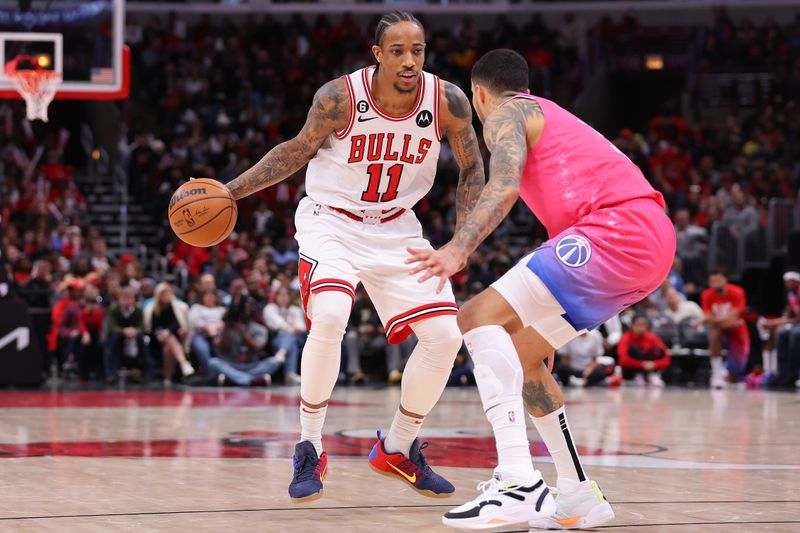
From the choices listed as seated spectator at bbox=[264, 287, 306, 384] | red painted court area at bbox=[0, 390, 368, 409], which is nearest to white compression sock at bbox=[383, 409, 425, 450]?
red painted court area at bbox=[0, 390, 368, 409]

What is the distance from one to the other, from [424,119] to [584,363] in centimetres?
1037

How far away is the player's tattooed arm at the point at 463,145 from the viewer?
592cm

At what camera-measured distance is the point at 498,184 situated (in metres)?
4.74

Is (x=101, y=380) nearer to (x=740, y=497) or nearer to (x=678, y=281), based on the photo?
(x=678, y=281)

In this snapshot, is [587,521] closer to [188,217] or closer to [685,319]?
[188,217]

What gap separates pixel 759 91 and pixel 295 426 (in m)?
19.2

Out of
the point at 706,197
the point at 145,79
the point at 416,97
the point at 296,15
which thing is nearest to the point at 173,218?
the point at 416,97

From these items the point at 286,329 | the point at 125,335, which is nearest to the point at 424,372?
the point at 286,329

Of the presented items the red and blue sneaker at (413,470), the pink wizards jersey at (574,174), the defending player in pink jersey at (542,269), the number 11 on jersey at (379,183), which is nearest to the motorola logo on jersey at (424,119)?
the number 11 on jersey at (379,183)

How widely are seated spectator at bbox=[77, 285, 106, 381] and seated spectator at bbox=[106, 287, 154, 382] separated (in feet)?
0.52

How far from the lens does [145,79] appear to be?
84.4 feet

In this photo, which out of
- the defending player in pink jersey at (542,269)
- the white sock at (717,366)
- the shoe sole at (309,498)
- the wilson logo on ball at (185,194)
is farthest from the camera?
the white sock at (717,366)

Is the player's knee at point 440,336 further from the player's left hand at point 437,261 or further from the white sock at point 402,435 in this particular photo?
the player's left hand at point 437,261

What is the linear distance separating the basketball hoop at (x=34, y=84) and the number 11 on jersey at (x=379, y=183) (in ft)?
26.3
